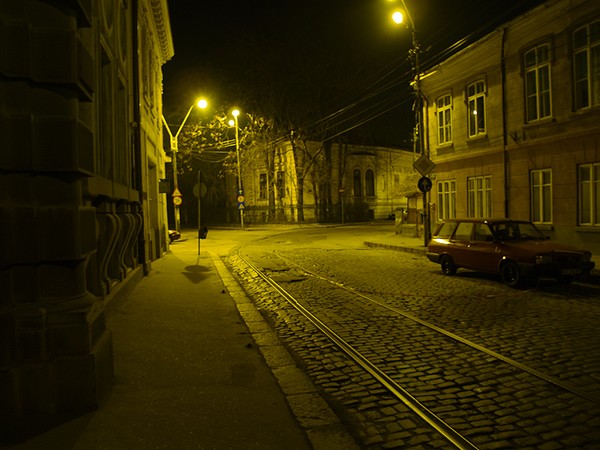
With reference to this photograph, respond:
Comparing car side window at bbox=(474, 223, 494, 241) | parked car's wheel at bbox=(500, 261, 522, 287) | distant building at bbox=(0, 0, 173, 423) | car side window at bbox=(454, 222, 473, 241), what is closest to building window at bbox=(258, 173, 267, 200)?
car side window at bbox=(454, 222, 473, 241)

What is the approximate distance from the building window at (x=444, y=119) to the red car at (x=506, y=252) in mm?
10299

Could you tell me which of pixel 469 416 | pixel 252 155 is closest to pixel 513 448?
pixel 469 416

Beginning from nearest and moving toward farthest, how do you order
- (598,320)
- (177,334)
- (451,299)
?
1. (177,334)
2. (598,320)
3. (451,299)

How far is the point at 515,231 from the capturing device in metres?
12.1

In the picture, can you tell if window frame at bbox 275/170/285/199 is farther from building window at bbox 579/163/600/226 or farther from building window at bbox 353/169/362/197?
building window at bbox 579/163/600/226

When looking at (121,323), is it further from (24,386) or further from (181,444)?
(181,444)

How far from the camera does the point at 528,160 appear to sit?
18.1m

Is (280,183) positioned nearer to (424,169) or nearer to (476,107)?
(476,107)

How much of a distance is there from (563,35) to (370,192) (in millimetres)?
39952

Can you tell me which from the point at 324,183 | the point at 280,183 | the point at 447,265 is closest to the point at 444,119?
the point at 447,265

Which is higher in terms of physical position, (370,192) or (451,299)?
(370,192)

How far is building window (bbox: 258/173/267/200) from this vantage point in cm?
5323

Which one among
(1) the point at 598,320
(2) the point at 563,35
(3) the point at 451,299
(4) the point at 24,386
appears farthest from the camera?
(2) the point at 563,35

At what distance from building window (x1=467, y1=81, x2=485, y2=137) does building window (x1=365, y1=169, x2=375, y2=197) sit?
112 feet
